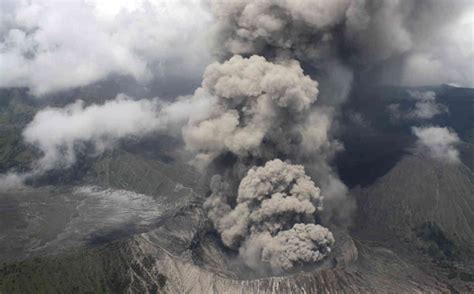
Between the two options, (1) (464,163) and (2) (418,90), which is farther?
(2) (418,90)

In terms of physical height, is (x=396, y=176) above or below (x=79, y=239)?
above

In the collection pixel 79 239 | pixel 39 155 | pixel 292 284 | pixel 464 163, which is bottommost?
pixel 292 284

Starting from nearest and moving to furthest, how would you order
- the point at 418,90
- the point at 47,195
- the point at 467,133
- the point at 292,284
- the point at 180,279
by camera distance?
the point at 292,284, the point at 180,279, the point at 47,195, the point at 467,133, the point at 418,90

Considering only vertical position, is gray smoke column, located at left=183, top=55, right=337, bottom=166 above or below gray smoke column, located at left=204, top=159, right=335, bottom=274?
above

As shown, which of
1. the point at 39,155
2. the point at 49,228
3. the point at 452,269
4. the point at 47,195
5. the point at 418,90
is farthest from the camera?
the point at 418,90

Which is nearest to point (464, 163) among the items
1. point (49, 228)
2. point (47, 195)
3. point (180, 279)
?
point (180, 279)

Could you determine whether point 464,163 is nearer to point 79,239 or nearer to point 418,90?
point 418,90

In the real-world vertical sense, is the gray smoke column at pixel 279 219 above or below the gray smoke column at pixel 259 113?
below

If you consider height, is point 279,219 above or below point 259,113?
below
